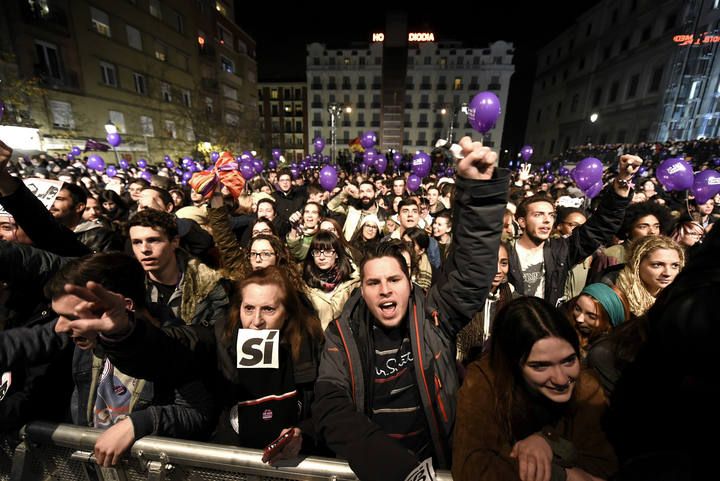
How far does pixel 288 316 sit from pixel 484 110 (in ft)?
14.6

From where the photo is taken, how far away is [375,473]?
1240 millimetres

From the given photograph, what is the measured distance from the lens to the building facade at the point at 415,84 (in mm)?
48844

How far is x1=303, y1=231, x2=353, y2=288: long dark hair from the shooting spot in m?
3.08

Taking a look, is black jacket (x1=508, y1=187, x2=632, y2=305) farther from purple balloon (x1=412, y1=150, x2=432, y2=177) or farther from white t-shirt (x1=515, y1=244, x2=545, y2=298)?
purple balloon (x1=412, y1=150, x2=432, y2=177)

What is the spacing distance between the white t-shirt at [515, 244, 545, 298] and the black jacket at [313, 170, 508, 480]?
67.4 inches

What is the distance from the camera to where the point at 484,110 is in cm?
472

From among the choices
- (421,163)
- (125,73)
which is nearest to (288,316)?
(421,163)

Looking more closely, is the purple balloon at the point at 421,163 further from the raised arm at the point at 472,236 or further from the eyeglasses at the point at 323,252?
the raised arm at the point at 472,236

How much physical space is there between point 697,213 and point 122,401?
851 centimetres

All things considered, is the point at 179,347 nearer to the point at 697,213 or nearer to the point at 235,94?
the point at 697,213

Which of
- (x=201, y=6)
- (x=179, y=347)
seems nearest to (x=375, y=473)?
(x=179, y=347)

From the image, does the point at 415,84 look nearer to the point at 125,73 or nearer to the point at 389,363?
the point at 125,73

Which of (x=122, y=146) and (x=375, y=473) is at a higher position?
(x=122, y=146)

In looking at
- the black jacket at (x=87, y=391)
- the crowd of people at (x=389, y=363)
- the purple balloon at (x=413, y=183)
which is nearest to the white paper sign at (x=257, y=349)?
the crowd of people at (x=389, y=363)
